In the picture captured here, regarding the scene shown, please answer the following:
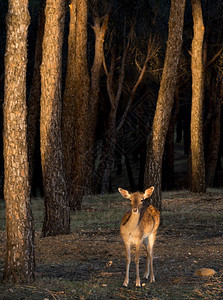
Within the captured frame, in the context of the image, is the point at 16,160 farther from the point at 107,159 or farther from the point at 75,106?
the point at 107,159

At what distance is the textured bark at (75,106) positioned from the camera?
1759cm

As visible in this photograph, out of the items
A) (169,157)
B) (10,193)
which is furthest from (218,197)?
(10,193)

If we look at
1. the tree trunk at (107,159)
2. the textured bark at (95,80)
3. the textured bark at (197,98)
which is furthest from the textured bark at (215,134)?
the textured bark at (95,80)

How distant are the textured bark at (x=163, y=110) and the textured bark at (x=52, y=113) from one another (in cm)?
280

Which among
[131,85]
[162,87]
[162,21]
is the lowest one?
[162,87]

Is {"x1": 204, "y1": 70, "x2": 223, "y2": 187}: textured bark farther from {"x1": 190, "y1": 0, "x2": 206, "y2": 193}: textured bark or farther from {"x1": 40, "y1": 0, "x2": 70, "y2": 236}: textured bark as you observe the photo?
{"x1": 40, "y1": 0, "x2": 70, "y2": 236}: textured bark

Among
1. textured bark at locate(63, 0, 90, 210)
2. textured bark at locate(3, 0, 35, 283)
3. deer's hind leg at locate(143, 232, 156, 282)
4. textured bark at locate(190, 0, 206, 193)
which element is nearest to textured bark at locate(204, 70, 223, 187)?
textured bark at locate(190, 0, 206, 193)

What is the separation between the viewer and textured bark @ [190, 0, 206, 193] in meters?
23.9

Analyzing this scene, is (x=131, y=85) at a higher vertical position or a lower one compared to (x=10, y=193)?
higher

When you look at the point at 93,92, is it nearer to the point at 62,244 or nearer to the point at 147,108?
the point at 147,108

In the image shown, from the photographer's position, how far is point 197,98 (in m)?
24.1

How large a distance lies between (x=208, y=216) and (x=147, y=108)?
64.2 ft

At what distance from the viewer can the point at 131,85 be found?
34094 mm

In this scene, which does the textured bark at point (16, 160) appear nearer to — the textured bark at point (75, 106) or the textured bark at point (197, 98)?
the textured bark at point (75, 106)
